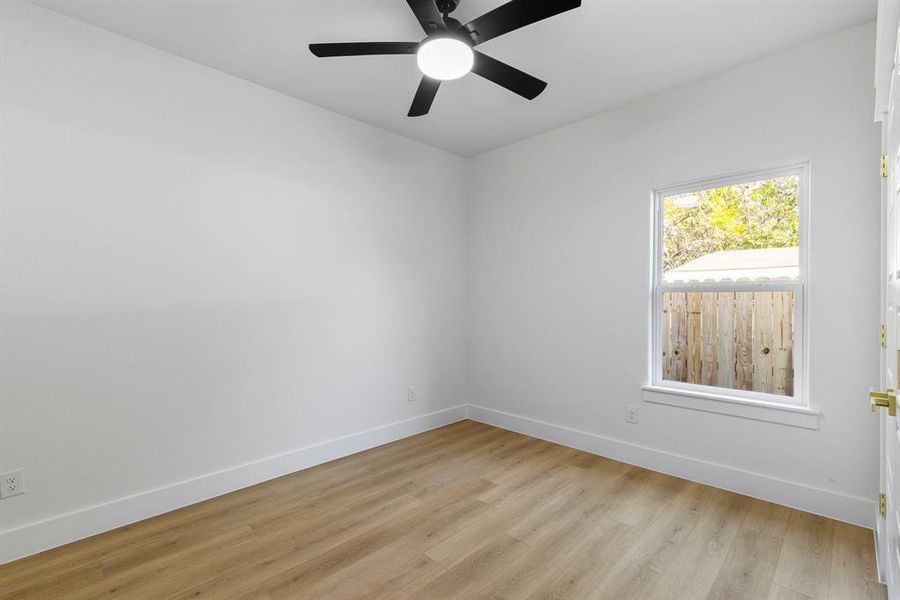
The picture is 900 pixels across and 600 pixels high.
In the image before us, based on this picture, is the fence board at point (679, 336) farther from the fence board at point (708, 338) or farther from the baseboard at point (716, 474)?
the baseboard at point (716, 474)

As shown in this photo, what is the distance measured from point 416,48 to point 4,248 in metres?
2.20

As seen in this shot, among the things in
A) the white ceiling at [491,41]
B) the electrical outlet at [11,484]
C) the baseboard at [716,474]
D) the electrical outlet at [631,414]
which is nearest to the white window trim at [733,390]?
the electrical outlet at [631,414]

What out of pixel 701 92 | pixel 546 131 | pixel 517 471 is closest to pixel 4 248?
pixel 517 471

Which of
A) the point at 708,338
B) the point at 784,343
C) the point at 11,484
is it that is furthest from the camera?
the point at 708,338

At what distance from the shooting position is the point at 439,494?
273cm

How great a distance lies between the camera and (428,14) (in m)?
1.79

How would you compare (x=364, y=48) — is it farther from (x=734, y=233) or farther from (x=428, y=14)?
(x=734, y=233)

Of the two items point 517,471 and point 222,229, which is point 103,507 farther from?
point 517,471

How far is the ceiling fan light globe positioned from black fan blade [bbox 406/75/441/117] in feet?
0.37

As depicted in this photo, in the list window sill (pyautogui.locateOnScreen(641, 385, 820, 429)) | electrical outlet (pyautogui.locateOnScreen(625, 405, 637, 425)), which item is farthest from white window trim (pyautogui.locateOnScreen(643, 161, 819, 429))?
electrical outlet (pyautogui.locateOnScreen(625, 405, 637, 425))

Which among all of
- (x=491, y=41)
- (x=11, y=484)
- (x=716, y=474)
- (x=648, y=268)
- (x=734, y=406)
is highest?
(x=491, y=41)

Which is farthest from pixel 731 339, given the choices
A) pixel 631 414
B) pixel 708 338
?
pixel 631 414

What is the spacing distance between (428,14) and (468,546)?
2480 mm

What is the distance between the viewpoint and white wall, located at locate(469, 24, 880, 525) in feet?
7.64
